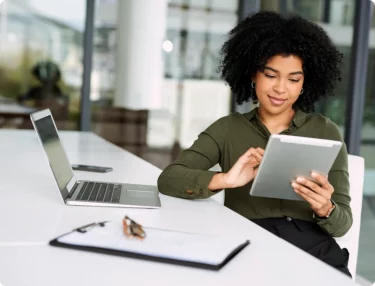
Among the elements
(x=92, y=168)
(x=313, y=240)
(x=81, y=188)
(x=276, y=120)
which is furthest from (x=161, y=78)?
(x=313, y=240)

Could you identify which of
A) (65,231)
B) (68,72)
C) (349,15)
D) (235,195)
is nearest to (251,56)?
(235,195)

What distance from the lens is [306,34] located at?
1.85 meters

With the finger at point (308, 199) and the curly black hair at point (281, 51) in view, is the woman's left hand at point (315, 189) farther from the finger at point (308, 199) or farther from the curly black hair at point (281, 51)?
the curly black hair at point (281, 51)

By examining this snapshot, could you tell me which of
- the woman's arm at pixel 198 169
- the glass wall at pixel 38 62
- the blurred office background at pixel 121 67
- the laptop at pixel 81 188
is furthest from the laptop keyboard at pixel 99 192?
the glass wall at pixel 38 62

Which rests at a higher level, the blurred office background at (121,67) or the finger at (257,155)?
the blurred office background at (121,67)

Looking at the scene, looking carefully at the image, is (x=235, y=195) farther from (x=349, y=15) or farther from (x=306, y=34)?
(x=349, y=15)

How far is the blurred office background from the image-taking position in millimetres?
4875

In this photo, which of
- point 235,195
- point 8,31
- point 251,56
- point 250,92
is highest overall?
point 8,31

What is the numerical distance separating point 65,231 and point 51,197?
1.25 feet

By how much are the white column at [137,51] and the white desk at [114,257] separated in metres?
3.35

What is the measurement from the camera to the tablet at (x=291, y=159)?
132 cm

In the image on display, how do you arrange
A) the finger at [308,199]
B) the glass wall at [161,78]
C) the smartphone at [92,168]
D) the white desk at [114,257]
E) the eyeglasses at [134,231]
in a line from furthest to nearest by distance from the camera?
the glass wall at [161,78] → the smartphone at [92,168] → the finger at [308,199] → the eyeglasses at [134,231] → the white desk at [114,257]

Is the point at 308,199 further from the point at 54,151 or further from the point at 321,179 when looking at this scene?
the point at 54,151

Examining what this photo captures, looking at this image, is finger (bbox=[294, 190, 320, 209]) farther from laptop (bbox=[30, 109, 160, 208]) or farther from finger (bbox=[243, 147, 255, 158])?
laptop (bbox=[30, 109, 160, 208])
